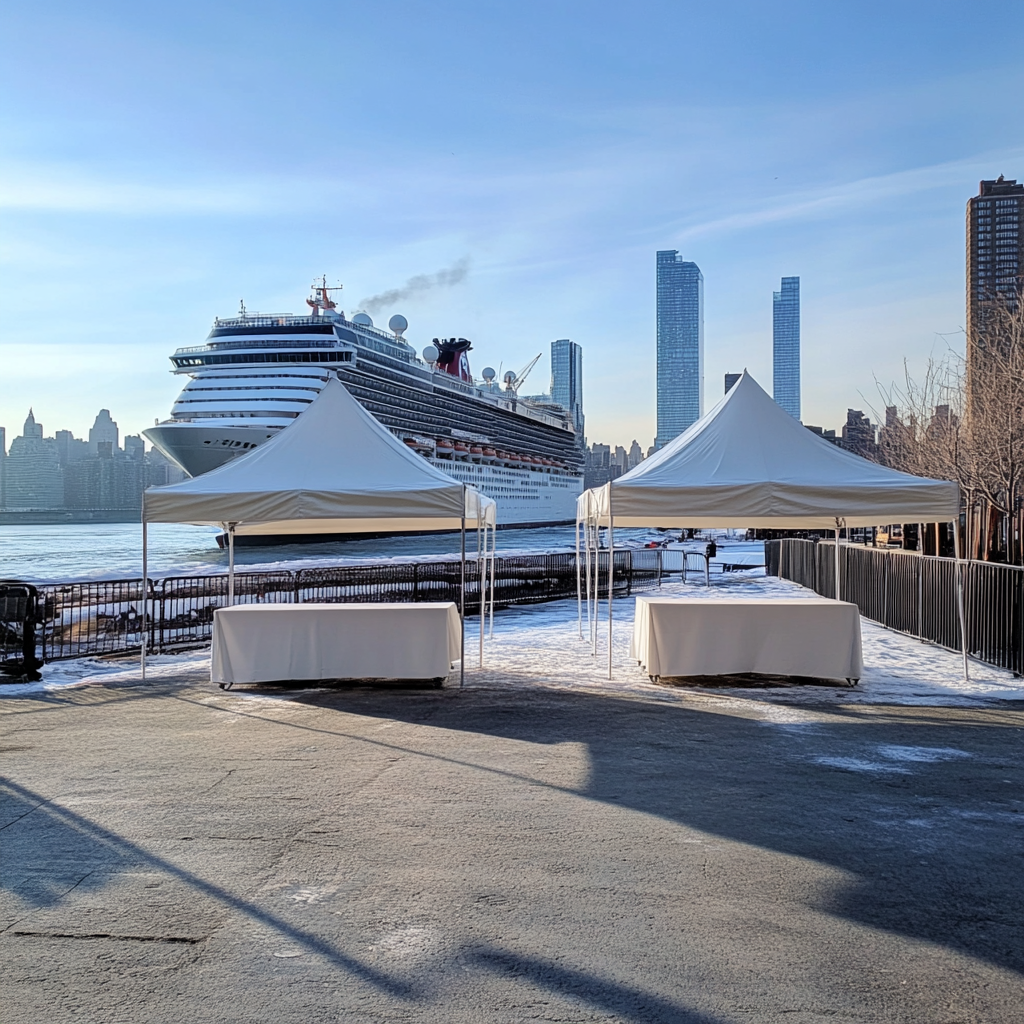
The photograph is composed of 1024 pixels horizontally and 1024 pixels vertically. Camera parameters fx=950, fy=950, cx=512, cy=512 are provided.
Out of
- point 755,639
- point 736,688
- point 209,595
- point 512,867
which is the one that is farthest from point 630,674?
point 209,595

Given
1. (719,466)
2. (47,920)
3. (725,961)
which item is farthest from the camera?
(719,466)

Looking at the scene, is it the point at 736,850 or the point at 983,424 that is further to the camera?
the point at 983,424

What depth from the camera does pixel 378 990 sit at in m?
3.29

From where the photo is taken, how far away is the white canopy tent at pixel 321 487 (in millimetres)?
9797

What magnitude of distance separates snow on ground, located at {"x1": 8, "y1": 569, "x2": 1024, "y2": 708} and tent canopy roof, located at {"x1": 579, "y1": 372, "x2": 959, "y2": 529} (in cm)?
180

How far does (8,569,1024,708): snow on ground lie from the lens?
30.3ft

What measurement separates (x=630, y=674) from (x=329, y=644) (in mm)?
3420

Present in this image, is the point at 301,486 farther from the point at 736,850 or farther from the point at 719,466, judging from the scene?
the point at 736,850

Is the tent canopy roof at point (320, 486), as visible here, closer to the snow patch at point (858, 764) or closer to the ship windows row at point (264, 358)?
the snow patch at point (858, 764)

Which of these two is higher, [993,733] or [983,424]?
[983,424]

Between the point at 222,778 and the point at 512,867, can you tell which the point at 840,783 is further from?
the point at 222,778

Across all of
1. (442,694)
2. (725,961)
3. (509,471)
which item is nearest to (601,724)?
(442,694)

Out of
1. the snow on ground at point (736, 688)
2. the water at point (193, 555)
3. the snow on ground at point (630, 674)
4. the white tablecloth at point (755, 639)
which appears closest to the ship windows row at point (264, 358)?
the water at point (193, 555)

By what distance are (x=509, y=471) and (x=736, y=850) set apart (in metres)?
82.6
